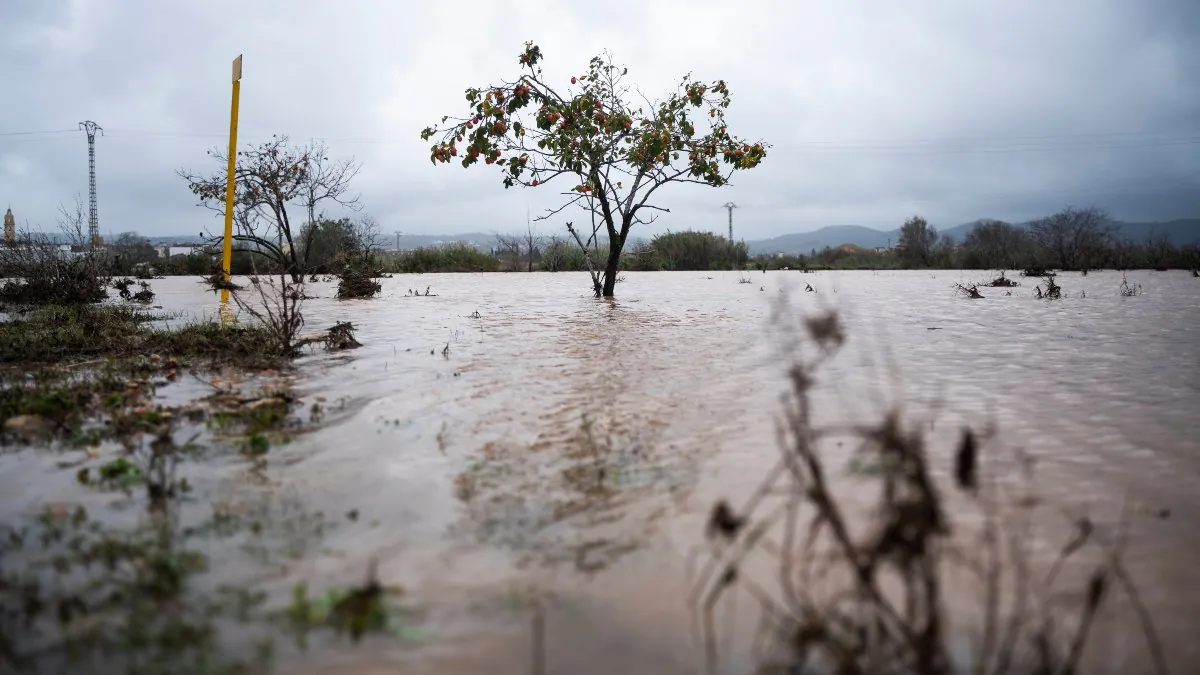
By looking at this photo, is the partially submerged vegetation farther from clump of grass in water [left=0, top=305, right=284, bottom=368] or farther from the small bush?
the small bush

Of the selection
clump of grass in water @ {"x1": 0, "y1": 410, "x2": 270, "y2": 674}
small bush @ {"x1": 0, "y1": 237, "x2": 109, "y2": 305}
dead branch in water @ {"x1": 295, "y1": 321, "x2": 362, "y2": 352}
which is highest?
small bush @ {"x1": 0, "y1": 237, "x2": 109, "y2": 305}

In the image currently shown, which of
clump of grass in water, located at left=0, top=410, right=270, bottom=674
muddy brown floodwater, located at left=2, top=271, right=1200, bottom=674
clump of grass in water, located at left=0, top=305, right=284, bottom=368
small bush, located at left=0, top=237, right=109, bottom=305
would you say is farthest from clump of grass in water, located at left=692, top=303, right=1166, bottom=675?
small bush, located at left=0, top=237, right=109, bottom=305

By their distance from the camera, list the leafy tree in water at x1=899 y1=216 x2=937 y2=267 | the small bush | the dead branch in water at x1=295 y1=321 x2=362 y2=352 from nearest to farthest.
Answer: the dead branch in water at x1=295 y1=321 x2=362 y2=352, the small bush, the leafy tree in water at x1=899 y1=216 x2=937 y2=267

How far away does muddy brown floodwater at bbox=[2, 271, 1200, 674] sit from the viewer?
1985 millimetres

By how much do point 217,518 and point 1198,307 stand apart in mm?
13224

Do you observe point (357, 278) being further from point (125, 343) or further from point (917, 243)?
point (917, 243)

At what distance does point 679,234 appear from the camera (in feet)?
120

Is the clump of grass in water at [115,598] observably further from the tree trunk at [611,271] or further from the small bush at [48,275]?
the small bush at [48,275]

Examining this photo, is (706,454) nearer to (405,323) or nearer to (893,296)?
(405,323)

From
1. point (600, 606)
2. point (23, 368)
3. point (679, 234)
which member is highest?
point (679, 234)

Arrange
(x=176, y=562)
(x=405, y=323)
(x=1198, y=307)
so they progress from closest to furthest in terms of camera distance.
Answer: (x=176, y=562) < (x=405, y=323) < (x=1198, y=307)

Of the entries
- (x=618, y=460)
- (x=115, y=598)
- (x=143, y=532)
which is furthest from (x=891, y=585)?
(x=143, y=532)

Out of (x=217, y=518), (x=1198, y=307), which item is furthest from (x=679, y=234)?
(x=217, y=518)


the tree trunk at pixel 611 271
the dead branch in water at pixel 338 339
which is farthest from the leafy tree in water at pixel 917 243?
the dead branch in water at pixel 338 339
